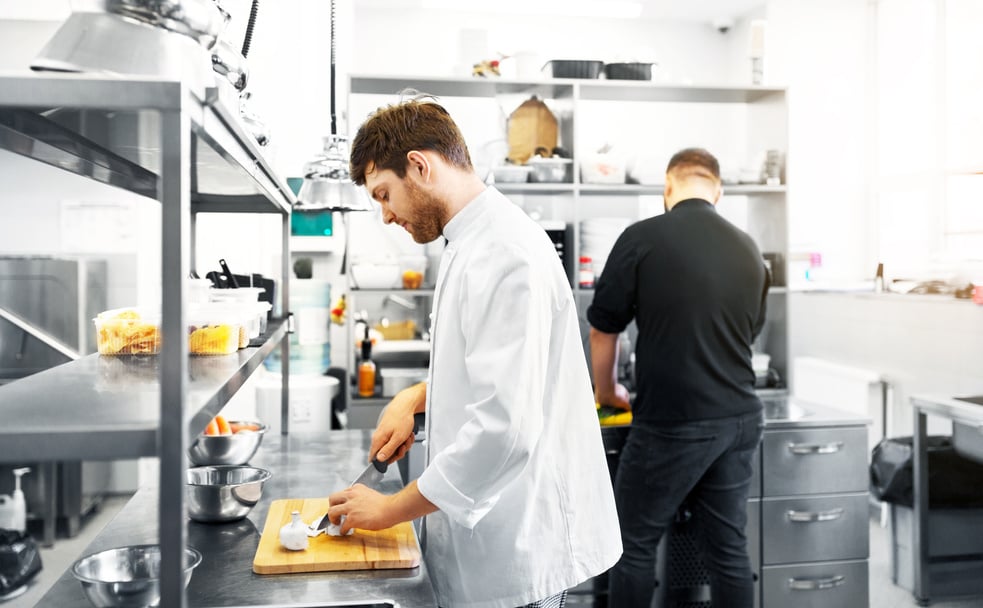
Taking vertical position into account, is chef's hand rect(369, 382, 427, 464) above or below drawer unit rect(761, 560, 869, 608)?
above

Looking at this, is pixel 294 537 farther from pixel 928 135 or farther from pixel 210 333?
pixel 928 135

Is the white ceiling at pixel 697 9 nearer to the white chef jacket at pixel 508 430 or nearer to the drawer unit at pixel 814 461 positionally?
the drawer unit at pixel 814 461

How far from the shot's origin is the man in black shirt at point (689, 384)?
260 centimetres

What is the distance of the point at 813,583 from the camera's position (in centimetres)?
312

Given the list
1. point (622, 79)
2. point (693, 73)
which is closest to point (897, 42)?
point (693, 73)

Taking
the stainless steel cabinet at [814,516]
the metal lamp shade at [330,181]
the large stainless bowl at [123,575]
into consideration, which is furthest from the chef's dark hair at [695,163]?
the large stainless bowl at [123,575]

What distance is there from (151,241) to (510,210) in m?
3.68

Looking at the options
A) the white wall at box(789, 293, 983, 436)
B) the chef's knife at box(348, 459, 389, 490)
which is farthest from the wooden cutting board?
the white wall at box(789, 293, 983, 436)

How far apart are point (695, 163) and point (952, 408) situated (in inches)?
Result: 59.7

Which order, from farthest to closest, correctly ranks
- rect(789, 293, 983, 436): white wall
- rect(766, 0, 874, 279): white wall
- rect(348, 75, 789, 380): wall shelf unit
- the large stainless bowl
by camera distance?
rect(766, 0, 874, 279): white wall < rect(789, 293, 983, 436): white wall < rect(348, 75, 789, 380): wall shelf unit < the large stainless bowl

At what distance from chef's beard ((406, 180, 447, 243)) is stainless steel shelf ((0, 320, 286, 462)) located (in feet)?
1.47

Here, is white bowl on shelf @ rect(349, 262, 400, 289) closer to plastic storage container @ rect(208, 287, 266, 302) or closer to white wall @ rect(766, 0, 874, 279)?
plastic storage container @ rect(208, 287, 266, 302)

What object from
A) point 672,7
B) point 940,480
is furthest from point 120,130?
point 672,7

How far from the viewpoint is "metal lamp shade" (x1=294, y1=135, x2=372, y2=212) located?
88.3 inches
